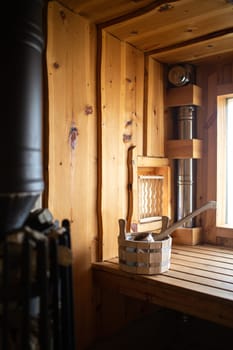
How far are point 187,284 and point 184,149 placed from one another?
110 centimetres

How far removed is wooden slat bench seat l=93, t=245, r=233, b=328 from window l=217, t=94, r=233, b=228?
485 millimetres

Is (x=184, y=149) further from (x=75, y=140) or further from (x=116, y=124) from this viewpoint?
(x=75, y=140)

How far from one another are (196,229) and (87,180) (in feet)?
3.32

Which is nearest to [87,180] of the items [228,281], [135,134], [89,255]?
[89,255]

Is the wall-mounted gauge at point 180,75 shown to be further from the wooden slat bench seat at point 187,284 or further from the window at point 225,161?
the wooden slat bench seat at point 187,284

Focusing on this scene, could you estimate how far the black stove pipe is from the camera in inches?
41.9

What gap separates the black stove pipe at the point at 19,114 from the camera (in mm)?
1063

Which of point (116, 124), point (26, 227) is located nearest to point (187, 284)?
point (26, 227)

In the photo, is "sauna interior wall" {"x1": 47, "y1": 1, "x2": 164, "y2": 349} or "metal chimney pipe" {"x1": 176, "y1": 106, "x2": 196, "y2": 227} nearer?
"sauna interior wall" {"x1": 47, "y1": 1, "x2": 164, "y2": 349}

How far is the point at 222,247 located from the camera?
236 cm

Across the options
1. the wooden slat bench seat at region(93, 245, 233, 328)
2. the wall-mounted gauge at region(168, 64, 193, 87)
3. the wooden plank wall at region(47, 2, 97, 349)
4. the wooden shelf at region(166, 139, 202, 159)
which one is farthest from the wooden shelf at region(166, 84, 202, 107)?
the wooden slat bench seat at region(93, 245, 233, 328)

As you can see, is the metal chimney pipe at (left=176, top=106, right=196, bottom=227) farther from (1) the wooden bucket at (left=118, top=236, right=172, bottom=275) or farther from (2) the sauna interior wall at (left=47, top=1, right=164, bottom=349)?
(1) the wooden bucket at (left=118, top=236, right=172, bottom=275)

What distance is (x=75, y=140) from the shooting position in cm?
175

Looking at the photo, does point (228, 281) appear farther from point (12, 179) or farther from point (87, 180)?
point (12, 179)
